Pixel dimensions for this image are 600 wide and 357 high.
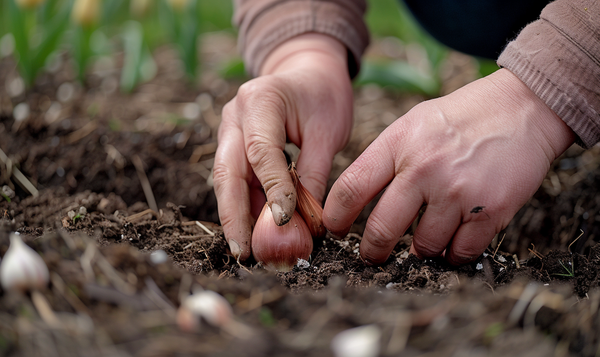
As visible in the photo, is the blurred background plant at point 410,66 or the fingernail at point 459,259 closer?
the fingernail at point 459,259

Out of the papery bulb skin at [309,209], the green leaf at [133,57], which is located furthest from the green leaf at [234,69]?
the papery bulb skin at [309,209]

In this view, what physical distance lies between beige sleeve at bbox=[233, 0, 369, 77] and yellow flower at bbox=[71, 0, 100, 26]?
0.89 metres

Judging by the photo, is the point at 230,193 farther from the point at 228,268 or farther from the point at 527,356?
the point at 527,356

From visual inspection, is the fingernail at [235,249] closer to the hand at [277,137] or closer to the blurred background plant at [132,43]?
the hand at [277,137]

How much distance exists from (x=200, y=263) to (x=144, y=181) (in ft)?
2.86

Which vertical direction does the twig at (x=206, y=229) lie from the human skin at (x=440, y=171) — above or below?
below

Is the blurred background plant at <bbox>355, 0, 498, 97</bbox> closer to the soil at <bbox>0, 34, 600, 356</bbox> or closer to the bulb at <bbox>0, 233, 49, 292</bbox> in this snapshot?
the soil at <bbox>0, 34, 600, 356</bbox>

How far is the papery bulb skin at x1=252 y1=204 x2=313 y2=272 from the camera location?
120 cm

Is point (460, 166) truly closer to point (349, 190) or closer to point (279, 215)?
point (349, 190)

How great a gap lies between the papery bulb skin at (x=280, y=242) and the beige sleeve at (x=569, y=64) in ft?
2.22

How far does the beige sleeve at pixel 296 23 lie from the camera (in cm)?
179

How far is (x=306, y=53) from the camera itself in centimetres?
172

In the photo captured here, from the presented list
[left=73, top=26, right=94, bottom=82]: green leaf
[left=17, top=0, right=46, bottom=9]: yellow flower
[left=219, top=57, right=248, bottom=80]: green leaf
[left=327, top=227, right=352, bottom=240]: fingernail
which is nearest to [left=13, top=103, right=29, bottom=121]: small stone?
[left=73, top=26, right=94, bottom=82]: green leaf

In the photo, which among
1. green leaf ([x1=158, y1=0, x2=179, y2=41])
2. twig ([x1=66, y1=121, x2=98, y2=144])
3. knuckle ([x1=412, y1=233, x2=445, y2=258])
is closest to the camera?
knuckle ([x1=412, y1=233, x2=445, y2=258])
